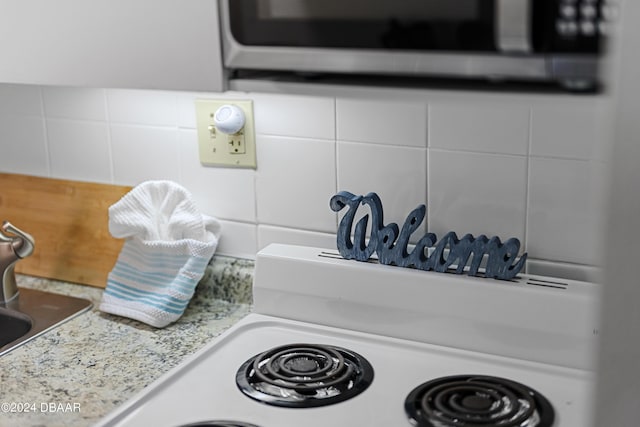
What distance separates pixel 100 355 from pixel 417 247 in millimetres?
554

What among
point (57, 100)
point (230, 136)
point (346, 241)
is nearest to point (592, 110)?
point (346, 241)

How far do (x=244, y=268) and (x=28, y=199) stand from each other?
0.54m

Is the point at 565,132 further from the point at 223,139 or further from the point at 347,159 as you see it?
the point at 223,139

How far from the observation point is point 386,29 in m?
0.92

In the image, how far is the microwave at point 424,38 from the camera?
826mm

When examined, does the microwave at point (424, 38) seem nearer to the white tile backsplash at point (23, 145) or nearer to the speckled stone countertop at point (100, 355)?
the speckled stone countertop at point (100, 355)

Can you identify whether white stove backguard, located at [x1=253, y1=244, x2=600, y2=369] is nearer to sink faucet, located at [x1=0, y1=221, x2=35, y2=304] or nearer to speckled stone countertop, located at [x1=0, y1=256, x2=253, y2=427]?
speckled stone countertop, located at [x1=0, y1=256, x2=253, y2=427]

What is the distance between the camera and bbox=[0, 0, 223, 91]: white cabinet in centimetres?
107

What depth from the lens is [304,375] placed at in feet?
4.03

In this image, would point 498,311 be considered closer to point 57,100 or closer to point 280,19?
point 280,19

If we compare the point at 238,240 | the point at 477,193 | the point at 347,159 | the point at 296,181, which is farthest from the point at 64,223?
the point at 477,193

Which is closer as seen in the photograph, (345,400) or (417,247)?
(345,400)

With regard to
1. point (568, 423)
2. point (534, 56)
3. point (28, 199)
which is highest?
point (534, 56)

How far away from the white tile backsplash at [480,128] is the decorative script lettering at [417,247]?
0.40 ft
